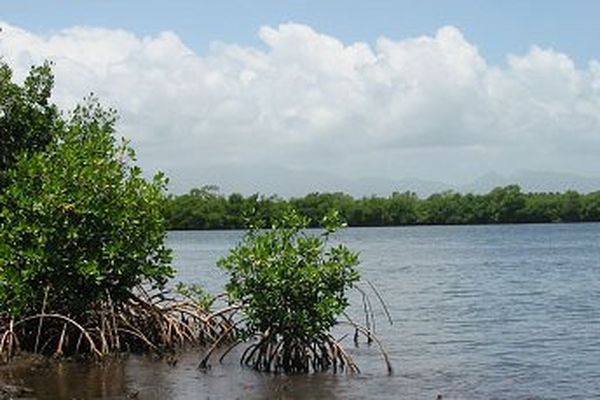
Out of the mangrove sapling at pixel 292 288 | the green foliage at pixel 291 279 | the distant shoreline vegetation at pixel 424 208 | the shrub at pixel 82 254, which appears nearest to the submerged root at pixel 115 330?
the shrub at pixel 82 254

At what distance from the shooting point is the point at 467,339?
2284cm

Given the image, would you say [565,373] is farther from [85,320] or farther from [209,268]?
[209,268]

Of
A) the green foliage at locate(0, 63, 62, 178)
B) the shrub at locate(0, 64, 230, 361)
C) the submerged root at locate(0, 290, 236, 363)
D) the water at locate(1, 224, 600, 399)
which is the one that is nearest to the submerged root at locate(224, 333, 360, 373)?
the water at locate(1, 224, 600, 399)

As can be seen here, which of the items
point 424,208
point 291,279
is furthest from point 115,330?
point 424,208

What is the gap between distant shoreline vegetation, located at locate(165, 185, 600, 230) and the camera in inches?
4161

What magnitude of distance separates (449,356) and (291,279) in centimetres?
571

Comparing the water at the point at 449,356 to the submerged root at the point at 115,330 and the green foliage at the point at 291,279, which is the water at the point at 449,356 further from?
the green foliage at the point at 291,279

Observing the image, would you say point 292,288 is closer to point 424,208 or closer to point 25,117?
point 25,117

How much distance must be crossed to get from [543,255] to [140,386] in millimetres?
45011

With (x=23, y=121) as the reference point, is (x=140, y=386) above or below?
below

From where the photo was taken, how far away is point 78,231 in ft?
55.1

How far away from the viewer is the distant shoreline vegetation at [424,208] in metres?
106

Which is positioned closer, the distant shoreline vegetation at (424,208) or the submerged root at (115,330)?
the submerged root at (115,330)

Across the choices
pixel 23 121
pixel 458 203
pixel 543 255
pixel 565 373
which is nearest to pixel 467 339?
pixel 565 373
